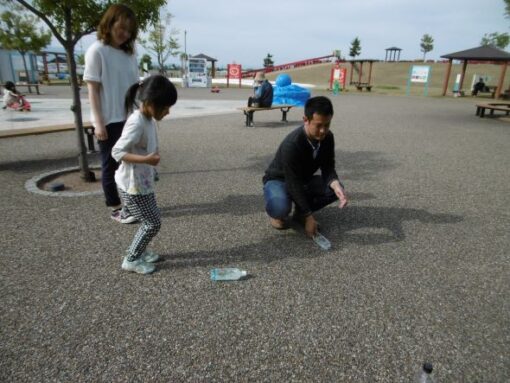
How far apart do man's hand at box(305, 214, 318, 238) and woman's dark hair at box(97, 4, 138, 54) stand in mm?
2376

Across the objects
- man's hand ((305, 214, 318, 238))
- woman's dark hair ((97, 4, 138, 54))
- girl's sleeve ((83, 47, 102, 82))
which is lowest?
man's hand ((305, 214, 318, 238))

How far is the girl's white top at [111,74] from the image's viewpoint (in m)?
3.10

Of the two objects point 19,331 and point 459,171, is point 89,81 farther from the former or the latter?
point 459,171

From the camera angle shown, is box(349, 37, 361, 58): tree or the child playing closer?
the child playing

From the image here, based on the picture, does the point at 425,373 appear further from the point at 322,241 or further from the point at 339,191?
the point at 339,191

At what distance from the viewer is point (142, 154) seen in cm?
257

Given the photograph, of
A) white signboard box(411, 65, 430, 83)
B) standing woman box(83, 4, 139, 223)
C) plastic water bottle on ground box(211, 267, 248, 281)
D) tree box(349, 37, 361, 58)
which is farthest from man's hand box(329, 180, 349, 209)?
tree box(349, 37, 361, 58)

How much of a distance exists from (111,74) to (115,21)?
1.51ft

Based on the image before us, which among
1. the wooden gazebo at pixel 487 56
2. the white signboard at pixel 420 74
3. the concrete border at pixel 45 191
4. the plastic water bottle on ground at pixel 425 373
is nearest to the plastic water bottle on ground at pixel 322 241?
the plastic water bottle on ground at pixel 425 373

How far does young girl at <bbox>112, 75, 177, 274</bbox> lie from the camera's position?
231cm

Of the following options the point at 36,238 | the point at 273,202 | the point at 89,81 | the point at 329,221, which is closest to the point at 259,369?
the point at 273,202

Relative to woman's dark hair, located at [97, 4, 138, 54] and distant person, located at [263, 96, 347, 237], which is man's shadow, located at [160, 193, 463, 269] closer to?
distant person, located at [263, 96, 347, 237]

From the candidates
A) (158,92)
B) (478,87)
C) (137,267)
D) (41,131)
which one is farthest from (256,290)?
(478,87)

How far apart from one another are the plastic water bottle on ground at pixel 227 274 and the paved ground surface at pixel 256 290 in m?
0.07
